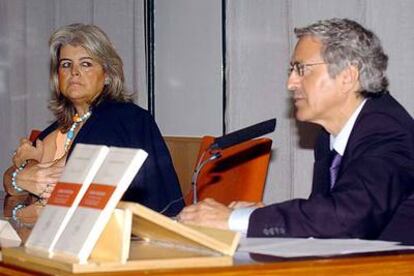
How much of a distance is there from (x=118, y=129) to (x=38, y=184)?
16.6 inches

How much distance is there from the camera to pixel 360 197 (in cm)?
225

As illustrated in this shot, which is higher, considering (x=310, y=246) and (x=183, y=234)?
(x=183, y=234)

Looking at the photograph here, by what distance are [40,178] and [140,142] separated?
447 mm

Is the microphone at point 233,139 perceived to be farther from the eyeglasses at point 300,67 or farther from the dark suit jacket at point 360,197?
the eyeglasses at point 300,67

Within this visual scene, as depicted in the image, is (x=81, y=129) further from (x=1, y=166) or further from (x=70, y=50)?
(x=1, y=166)

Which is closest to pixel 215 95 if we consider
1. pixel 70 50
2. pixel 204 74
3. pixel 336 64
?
pixel 204 74

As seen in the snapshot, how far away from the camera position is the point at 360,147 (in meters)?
2.46

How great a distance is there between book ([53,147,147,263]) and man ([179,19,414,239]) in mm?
638

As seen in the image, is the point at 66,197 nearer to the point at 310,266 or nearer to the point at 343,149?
the point at 310,266

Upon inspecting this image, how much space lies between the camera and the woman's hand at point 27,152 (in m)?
3.68

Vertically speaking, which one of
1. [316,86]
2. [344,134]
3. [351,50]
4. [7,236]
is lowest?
[7,236]

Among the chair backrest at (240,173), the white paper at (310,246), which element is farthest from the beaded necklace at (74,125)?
the white paper at (310,246)

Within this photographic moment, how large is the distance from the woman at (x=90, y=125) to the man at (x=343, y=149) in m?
0.80

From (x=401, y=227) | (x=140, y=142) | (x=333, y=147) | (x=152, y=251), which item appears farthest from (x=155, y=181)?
(x=152, y=251)
